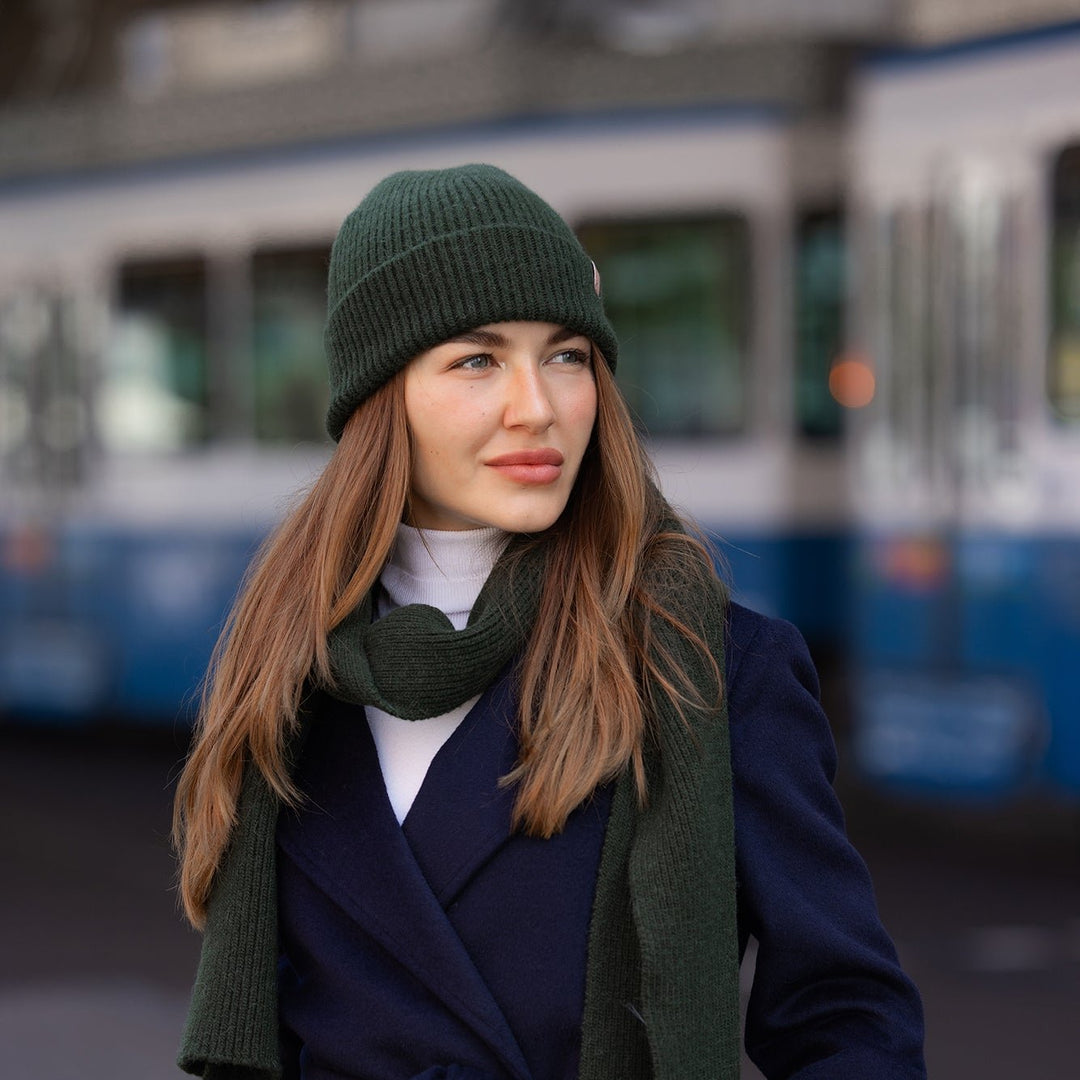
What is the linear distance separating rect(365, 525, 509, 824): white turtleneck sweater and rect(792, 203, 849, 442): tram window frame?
239 inches

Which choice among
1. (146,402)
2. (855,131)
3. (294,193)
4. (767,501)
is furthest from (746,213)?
(146,402)

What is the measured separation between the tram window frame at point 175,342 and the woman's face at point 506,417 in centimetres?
716

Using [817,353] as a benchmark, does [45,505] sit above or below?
below

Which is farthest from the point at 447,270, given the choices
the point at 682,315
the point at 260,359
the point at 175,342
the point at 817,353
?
the point at 175,342

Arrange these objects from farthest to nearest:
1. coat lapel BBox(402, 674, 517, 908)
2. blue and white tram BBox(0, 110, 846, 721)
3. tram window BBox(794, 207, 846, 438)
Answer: tram window BBox(794, 207, 846, 438) → blue and white tram BBox(0, 110, 846, 721) → coat lapel BBox(402, 674, 517, 908)

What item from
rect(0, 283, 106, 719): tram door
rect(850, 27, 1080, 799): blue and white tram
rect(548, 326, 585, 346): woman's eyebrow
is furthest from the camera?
rect(0, 283, 106, 719): tram door

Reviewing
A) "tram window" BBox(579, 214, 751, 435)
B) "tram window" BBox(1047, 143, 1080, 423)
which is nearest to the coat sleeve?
"tram window" BBox(1047, 143, 1080, 423)

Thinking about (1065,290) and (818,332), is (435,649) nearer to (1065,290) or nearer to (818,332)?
(1065,290)

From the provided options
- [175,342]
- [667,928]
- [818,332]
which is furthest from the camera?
[175,342]

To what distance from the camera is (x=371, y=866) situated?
174 centimetres

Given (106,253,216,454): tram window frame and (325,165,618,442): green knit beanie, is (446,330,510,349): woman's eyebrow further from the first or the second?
(106,253,216,454): tram window frame

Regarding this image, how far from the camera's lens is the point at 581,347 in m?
1.83

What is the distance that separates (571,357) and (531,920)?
1.89 ft

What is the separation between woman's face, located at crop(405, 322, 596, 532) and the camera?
177cm
